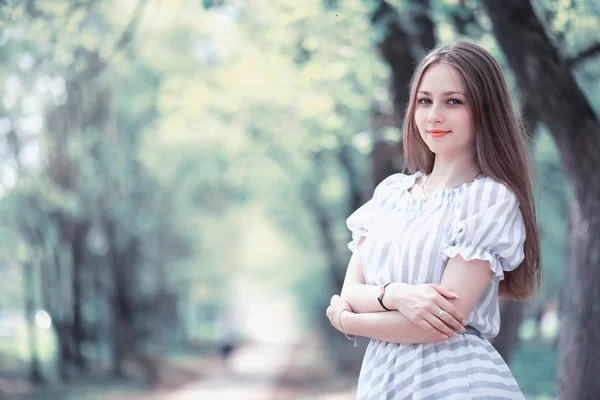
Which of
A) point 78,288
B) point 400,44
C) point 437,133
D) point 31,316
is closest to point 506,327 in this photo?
point 400,44

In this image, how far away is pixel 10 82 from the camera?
9570 millimetres

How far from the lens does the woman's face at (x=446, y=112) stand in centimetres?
192

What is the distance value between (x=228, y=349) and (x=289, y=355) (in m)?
4.42

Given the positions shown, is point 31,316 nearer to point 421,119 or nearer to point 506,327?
point 506,327

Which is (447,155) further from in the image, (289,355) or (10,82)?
(289,355)

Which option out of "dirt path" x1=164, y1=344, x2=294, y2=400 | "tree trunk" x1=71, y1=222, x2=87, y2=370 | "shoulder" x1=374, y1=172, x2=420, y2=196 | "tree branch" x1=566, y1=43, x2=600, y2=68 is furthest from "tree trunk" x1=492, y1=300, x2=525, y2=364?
"dirt path" x1=164, y1=344, x2=294, y2=400

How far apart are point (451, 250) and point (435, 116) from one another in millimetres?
357

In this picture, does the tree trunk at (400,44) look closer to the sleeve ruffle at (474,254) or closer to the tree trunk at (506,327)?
the tree trunk at (506,327)

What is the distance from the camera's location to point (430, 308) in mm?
1781

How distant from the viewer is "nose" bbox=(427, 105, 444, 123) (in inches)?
75.5

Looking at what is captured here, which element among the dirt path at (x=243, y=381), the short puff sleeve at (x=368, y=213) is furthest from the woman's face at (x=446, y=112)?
the dirt path at (x=243, y=381)

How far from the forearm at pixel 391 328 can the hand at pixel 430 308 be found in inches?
0.8

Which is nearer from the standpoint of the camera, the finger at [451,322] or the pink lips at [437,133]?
the finger at [451,322]

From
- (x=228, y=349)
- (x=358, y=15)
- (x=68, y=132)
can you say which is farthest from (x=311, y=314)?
(x=358, y=15)
